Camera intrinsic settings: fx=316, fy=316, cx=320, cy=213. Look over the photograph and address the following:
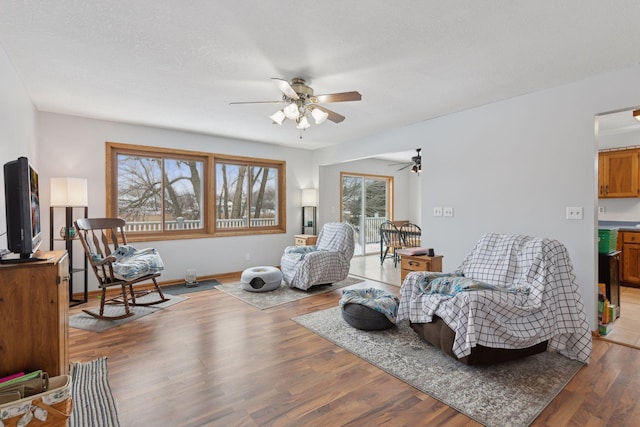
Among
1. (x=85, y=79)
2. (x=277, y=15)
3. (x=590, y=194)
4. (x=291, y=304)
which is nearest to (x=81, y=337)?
(x=291, y=304)

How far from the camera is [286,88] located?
2.60 m

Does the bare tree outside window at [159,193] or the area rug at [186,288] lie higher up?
the bare tree outside window at [159,193]

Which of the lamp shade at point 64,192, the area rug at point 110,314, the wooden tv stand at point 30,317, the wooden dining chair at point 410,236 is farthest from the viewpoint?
the wooden dining chair at point 410,236

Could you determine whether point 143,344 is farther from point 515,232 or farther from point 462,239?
point 515,232

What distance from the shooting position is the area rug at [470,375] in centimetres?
187

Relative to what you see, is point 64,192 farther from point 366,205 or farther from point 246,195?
point 366,205

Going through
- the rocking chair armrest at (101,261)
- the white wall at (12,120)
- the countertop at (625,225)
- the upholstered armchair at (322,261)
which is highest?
A: the white wall at (12,120)

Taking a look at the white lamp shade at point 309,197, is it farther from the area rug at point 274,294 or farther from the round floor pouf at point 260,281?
the round floor pouf at point 260,281

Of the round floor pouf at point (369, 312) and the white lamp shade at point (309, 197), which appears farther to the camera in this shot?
the white lamp shade at point (309, 197)

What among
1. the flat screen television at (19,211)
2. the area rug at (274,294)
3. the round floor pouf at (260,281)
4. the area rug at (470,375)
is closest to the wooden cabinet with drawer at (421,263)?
the area rug at (470,375)

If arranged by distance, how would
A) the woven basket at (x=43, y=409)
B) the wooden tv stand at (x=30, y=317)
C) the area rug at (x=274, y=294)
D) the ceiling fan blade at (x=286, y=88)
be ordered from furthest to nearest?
the area rug at (x=274, y=294) < the ceiling fan blade at (x=286, y=88) < the wooden tv stand at (x=30, y=317) < the woven basket at (x=43, y=409)

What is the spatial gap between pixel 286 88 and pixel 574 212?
288cm

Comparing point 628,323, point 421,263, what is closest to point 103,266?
point 421,263

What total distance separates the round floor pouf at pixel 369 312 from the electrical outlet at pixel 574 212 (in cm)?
182
